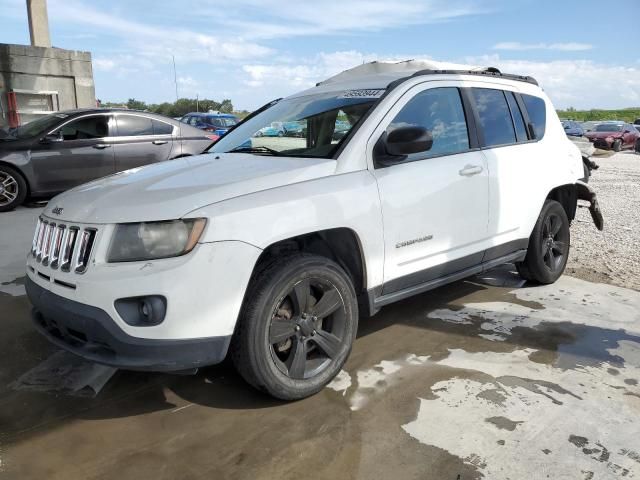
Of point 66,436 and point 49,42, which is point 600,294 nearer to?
point 66,436

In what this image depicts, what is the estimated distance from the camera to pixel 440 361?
3.39 meters

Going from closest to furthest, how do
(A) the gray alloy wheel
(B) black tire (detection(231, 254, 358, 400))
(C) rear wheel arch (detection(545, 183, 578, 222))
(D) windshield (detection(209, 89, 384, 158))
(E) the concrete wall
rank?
(B) black tire (detection(231, 254, 358, 400)) → (A) the gray alloy wheel → (D) windshield (detection(209, 89, 384, 158)) → (C) rear wheel arch (detection(545, 183, 578, 222)) → (E) the concrete wall

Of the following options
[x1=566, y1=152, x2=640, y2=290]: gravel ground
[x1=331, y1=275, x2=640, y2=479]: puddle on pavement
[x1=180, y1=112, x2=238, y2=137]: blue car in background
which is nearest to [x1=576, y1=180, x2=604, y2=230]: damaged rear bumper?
[x1=566, y1=152, x2=640, y2=290]: gravel ground

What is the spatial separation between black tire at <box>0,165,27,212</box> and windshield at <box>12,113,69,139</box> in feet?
2.09

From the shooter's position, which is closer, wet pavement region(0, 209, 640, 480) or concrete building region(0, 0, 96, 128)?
wet pavement region(0, 209, 640, 480)

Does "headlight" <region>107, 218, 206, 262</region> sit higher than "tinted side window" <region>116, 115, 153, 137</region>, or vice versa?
"tinted side window" <region>116, 115, 153, 137</region>

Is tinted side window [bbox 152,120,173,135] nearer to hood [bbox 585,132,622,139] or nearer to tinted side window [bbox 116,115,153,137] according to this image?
tinted side window [bbox 116,115,153,137]

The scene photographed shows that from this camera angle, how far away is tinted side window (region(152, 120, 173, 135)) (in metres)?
8.93

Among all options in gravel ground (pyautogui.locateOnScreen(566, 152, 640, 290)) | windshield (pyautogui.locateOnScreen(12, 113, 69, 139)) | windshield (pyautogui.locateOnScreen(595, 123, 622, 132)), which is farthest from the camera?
windshield (pyautogui.locateOnScreen(595, 123, 622, 132))

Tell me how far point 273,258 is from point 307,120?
123 centimetres

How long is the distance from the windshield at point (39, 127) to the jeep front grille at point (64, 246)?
242 inches

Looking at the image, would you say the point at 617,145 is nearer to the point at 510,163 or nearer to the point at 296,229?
the point at 510,163

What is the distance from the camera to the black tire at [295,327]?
8.64 feet

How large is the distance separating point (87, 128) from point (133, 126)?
0.70 metres
